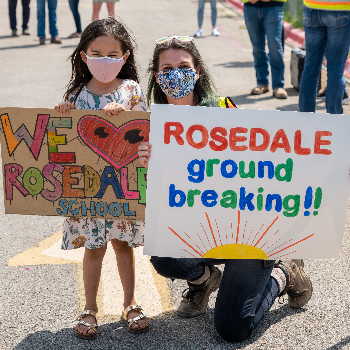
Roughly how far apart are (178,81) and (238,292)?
1.06m

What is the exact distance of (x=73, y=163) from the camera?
2316 millimetres

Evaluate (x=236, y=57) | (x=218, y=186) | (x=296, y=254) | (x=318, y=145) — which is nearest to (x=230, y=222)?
(x=218, y=186)

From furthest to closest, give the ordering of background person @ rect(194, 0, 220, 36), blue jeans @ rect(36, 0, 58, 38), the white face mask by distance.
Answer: background person @ rect(194, 0, 220, 36)
blue jeans @ rect(36, 0, 58, 38)
the white face mask

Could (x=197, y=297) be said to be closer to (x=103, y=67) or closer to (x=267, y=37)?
(x=103, y=67)

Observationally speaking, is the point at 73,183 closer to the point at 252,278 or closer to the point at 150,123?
the point at 150,123

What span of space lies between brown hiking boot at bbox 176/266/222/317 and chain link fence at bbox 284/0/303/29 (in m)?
9.32

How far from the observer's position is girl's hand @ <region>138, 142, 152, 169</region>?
2.20 meters

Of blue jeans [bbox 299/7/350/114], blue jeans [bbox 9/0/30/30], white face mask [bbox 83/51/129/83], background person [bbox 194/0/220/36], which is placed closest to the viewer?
white face mask [bbox 83/51/129/83]

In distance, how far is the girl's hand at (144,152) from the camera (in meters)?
2.20

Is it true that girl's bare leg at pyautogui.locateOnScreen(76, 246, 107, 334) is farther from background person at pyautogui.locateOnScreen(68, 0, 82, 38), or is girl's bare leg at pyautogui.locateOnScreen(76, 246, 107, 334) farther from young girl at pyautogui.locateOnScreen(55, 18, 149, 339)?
background person at pyautogui.locateOnScreen(68, 0, 82, 38)

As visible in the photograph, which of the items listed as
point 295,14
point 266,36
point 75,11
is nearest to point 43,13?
point 75,11

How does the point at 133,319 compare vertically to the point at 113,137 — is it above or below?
below

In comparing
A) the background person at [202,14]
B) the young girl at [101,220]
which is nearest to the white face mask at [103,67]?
the young girl at [101,220]

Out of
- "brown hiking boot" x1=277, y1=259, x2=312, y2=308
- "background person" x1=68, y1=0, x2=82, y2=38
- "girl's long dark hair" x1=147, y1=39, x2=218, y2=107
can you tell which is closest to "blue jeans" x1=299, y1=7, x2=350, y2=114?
"girl's long dark hair" x1=147, y1=39, x2=218, y2=107
